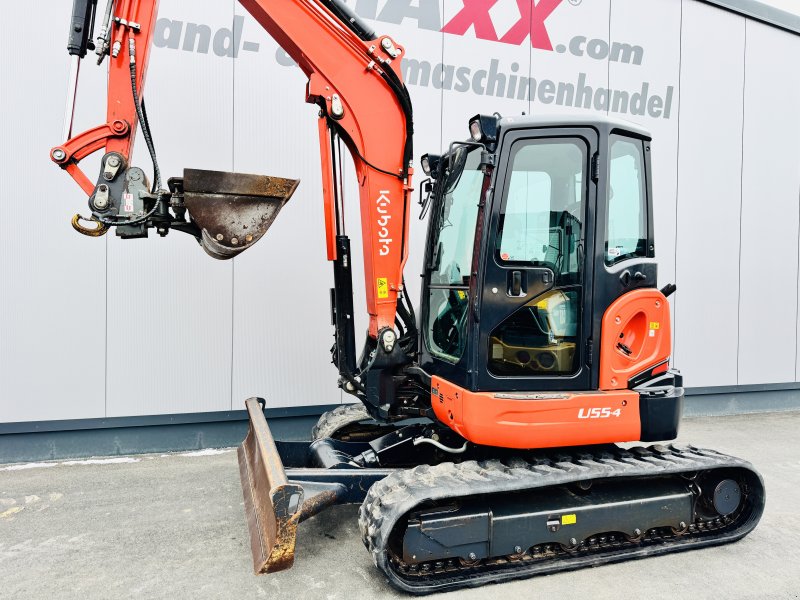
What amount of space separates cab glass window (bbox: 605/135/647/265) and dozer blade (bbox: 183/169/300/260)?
2.00 meters

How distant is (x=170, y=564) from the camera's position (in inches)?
117

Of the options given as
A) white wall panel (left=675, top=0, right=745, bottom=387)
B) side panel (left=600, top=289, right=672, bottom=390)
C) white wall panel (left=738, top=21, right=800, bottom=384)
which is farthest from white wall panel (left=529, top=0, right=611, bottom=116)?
side panel (left=600, top=289, right=672, bottom=390)

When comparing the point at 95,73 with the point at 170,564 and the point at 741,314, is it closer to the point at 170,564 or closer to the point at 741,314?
the point at 170,564

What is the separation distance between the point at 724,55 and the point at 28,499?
30.6 feet

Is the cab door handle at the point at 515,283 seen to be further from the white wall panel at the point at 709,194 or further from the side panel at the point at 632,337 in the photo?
the white wall panel at the point at 709,194

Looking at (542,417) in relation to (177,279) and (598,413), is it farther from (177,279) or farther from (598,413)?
(177,279)

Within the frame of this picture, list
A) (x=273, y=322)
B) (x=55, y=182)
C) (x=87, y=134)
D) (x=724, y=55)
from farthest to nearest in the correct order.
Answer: (x=724, y=55) < (x=273, y=322) < (x=55, y=182) < (x=87, y=134)

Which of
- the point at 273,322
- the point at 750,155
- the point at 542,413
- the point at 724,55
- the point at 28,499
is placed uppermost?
the point at 724,55

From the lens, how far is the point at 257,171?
5301 millimetres

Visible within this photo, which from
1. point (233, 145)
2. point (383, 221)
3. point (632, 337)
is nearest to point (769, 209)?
point (632, 337)

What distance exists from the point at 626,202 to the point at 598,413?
1.36 meters

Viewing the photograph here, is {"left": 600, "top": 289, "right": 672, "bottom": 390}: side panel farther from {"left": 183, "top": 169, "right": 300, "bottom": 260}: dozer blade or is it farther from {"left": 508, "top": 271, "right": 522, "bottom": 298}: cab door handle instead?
{"left": 183, "top": 169, "right": 300, "bottom": 260}: dozer blade

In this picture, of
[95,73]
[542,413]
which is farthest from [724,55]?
[95,73]

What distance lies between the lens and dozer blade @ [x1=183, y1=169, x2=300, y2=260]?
3.00 meters
